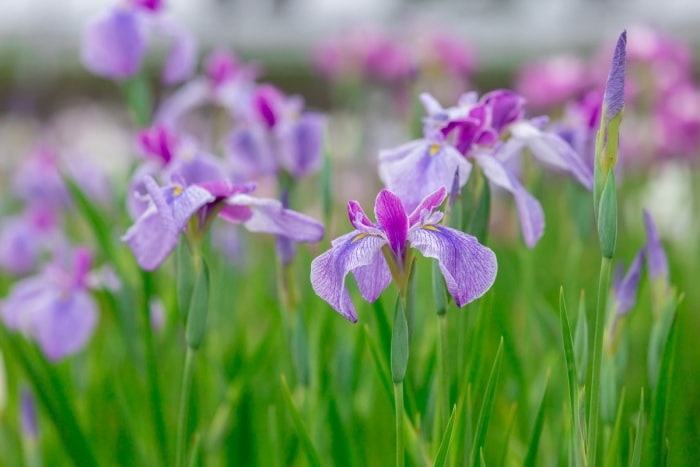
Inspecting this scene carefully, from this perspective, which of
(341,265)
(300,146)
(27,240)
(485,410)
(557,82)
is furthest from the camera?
(557,82)

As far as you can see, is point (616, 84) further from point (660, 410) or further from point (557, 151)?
point (660, 410)

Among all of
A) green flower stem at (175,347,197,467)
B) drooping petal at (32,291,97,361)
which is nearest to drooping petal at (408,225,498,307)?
green flower stem at (175,347,197,467)

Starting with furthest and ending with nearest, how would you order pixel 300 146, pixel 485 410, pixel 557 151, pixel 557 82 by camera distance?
1. pixel 557 82
2. pixel 300 146
3. pixel 557 151
4. pixel 485 410

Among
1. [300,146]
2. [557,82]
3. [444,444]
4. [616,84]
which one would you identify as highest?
[616,84]

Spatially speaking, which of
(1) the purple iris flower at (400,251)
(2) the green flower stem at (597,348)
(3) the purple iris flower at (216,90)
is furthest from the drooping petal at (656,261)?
(3) the purple iris flower at (216,90)

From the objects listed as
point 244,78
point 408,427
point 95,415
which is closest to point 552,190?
point 244,78

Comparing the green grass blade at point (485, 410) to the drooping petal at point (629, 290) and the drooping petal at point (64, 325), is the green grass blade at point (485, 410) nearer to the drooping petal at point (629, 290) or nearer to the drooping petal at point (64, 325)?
the drooping petal at point (629, 290)

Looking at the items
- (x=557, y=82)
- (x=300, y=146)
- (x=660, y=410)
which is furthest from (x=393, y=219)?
(x=557, y=82)
